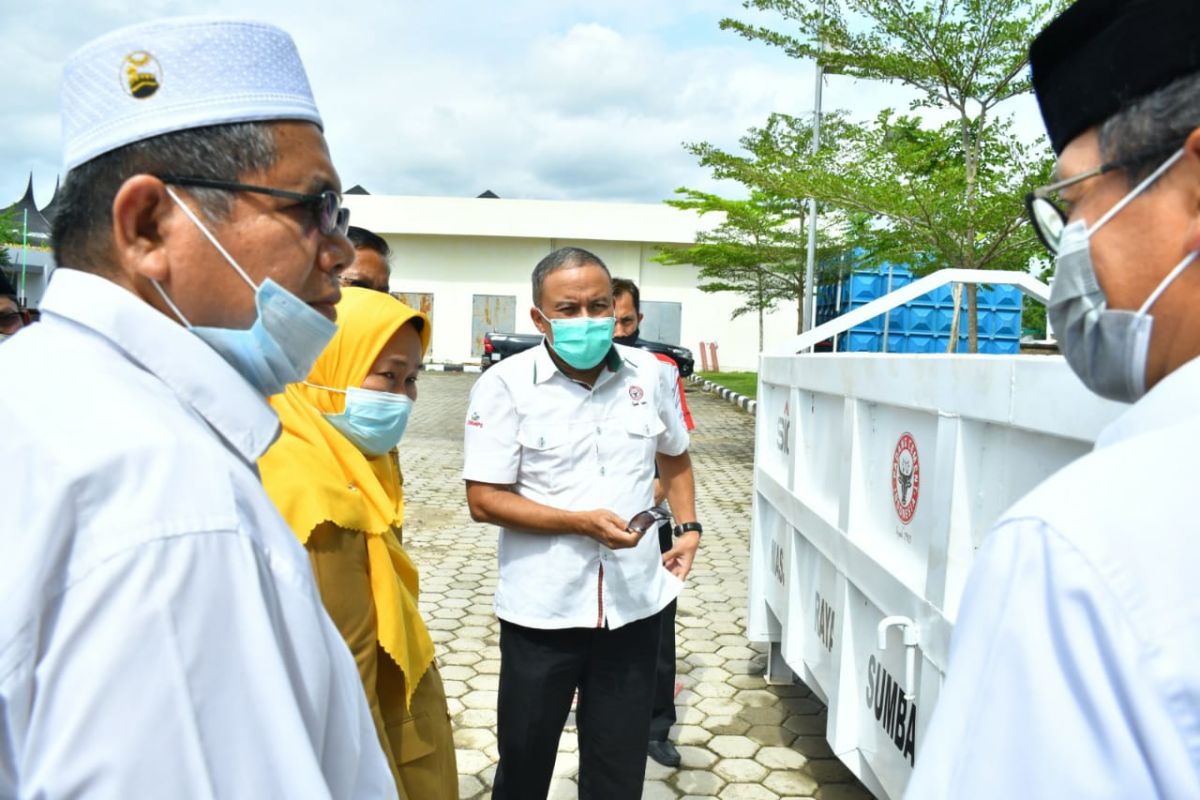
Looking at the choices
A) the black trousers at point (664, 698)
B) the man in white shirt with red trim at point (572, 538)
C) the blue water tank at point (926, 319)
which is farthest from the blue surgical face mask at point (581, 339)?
the blue water tank at point (926, 319)

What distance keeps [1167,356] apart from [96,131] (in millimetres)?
1169

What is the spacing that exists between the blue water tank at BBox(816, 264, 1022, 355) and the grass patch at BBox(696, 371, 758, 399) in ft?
17.8

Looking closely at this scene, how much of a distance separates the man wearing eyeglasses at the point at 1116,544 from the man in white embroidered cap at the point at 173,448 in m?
0.61

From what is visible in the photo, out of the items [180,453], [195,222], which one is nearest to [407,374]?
[195,222]

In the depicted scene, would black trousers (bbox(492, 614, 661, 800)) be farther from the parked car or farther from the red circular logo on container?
the parked car

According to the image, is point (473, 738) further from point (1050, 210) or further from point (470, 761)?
point (1050, 210)

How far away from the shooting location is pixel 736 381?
25.0 m

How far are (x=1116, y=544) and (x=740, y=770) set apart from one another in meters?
3.08

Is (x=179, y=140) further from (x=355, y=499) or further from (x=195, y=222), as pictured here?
(x=355, y=499)

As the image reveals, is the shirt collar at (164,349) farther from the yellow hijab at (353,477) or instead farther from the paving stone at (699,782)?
the paving stone at (699,782)

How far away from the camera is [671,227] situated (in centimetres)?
2803

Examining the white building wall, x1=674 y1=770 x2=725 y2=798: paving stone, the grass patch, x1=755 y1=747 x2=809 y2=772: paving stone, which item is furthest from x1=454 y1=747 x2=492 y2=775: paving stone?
the white building wall

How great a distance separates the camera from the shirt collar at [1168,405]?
792mm

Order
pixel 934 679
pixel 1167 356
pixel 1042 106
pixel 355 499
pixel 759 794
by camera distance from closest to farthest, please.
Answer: pixel 1167 356 → pixel 1042 106 → pixel 355 499 → pixel 934 679 → pixel 759 794
